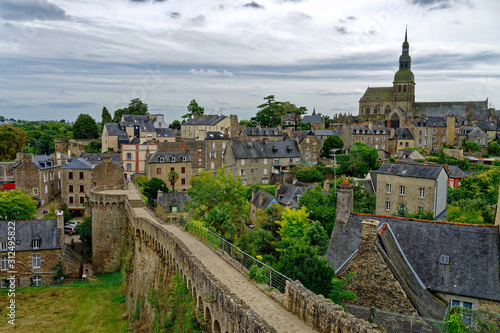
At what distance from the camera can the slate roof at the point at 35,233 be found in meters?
33.9

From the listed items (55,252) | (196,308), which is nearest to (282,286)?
(196,308)

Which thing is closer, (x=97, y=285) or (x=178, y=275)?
(x=178, y=275)

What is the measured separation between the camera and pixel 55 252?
3422cm

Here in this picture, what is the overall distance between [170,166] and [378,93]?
77.2m

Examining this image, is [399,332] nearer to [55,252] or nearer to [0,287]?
[55,252]

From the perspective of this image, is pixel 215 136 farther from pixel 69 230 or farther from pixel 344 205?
pixel 344 205

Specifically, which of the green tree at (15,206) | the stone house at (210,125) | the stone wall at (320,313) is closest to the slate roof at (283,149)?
the stone house at (210,125)

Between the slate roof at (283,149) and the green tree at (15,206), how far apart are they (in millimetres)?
35882

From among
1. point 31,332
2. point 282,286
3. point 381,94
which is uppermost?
point 381,94

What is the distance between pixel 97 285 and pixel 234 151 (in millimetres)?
32418

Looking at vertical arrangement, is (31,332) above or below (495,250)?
below

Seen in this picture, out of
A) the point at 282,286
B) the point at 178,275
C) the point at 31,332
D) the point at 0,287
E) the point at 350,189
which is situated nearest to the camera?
the point at 282,286

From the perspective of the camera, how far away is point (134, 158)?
57000 millimetres

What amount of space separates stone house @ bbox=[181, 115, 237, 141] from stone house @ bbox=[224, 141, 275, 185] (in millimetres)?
10135
